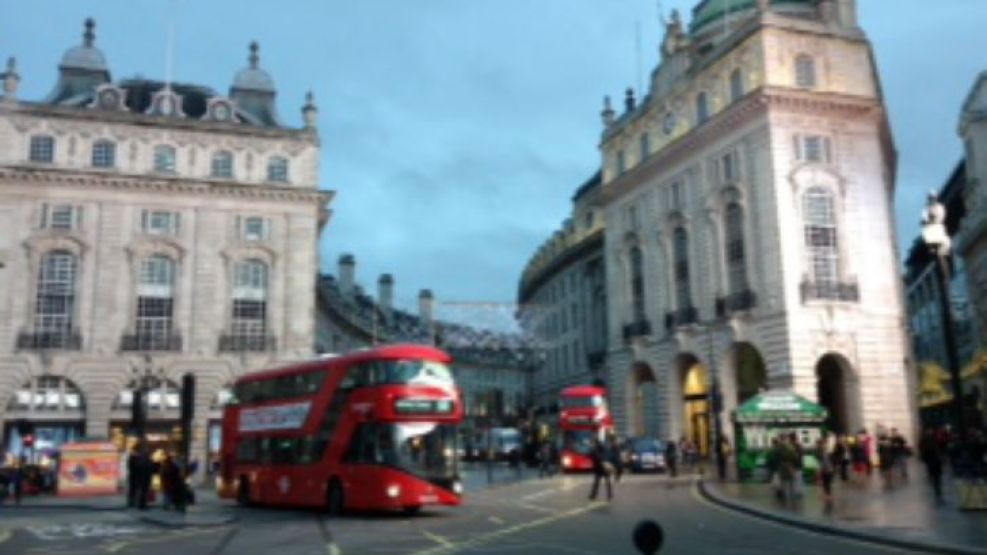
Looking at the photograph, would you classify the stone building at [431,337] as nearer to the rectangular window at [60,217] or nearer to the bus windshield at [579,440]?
the bus windshield at [579,440]

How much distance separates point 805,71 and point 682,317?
46.5 ft

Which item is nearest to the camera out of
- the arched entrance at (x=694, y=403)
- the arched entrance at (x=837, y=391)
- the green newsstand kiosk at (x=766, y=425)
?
the green newsstand kiosk at (x=766, y=425)

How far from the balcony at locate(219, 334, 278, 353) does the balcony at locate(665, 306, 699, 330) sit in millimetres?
22579

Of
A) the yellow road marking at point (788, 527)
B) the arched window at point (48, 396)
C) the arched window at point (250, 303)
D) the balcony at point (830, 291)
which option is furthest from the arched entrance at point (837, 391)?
→ the arched window at point (48, 396)

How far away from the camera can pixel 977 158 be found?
6094 centimetres

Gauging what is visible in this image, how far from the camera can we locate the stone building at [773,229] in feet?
141

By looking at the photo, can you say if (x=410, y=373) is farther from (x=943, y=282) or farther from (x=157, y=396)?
(x=157, y=396)

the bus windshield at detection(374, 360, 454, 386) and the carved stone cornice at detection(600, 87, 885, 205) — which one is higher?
the carved stone cornice at detection(600, 87, 885, 205)

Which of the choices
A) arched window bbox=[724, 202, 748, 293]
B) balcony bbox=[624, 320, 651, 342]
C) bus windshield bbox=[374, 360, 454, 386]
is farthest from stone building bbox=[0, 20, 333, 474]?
bus windshield bbox=[374, 360, 454, 386]

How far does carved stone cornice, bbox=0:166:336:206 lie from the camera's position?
50.3 metres

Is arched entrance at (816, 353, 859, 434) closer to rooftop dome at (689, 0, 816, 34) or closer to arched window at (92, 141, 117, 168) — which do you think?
rooftop dome at (689, 0, 816, 34)

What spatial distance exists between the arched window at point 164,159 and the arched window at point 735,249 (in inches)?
1247

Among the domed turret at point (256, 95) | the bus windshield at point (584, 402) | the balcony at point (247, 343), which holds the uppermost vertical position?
the domed turret at point (256, 95)

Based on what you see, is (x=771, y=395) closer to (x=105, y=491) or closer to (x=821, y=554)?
(x=821, y=554)
